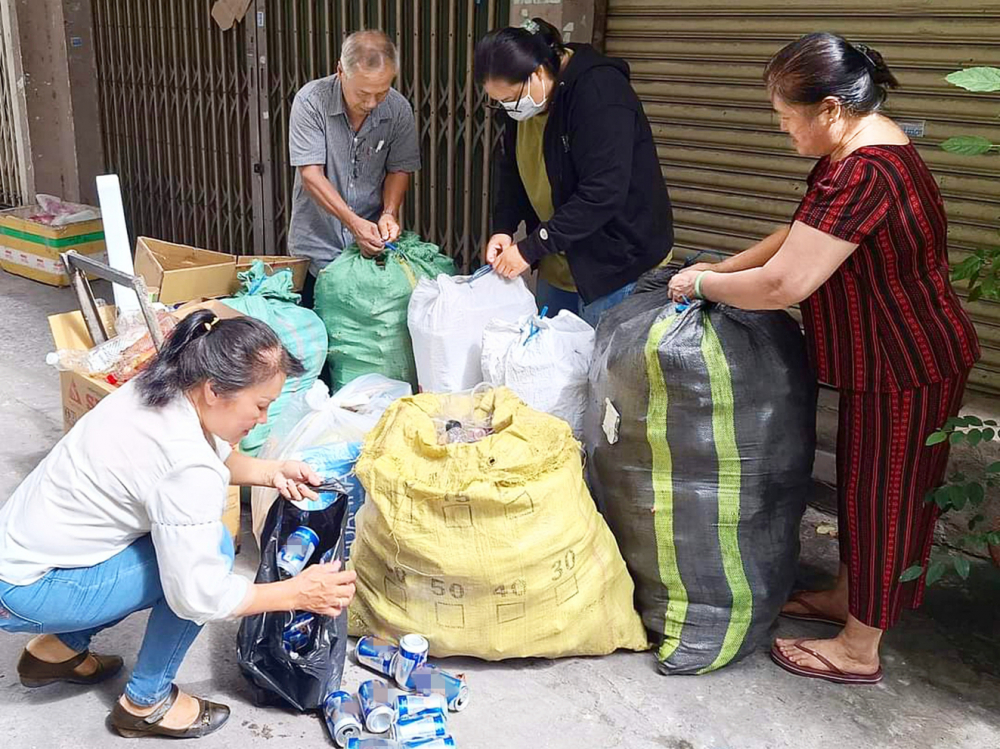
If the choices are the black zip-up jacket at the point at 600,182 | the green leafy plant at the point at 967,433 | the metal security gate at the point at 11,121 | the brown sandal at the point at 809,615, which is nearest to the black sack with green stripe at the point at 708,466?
the brown sandal at the point at 809,615

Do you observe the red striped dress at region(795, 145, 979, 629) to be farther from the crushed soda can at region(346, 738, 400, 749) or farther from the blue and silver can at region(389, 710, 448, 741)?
the crushed soda can at region(346, 738, 400, 749)

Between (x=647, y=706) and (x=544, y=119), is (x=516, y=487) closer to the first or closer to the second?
(x=647, y=706)

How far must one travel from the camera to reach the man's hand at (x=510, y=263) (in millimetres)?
3107

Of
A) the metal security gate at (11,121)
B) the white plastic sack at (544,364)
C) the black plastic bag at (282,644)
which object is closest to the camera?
the black plastic bag at (282,644)

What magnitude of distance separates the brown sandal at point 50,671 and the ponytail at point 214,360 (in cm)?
81

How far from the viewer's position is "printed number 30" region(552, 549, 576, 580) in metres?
2.46

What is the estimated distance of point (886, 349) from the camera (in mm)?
2336

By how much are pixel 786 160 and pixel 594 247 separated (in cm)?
93

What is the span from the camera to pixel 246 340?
203 cm

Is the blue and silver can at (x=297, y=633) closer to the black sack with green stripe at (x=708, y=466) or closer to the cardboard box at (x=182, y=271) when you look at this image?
the black sack with green stripe at (x=708, y=466)

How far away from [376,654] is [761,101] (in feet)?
7.68

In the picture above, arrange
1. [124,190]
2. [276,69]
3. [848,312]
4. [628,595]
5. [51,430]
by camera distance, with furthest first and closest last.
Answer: [124,190], [276,69], [51,430], [628,595], [848,312]

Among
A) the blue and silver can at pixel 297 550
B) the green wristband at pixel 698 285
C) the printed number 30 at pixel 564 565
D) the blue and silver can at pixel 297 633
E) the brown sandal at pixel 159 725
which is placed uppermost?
the green wristband at pixel 698 285

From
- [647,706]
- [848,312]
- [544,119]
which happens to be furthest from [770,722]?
[544,119]
